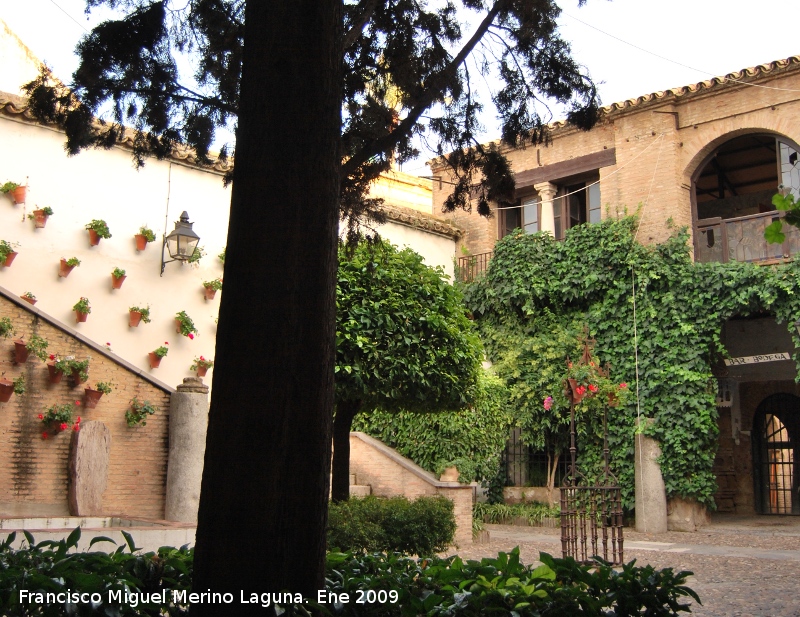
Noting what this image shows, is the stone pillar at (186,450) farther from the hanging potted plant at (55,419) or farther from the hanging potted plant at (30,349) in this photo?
the hanging potted plant at (30,349)

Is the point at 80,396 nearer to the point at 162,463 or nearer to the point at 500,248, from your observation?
the point at 162,463

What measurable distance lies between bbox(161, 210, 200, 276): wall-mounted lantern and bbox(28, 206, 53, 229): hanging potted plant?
1873 millimetres

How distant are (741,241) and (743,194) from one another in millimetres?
5044

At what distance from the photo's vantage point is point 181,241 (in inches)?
521

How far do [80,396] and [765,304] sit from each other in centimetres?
1175

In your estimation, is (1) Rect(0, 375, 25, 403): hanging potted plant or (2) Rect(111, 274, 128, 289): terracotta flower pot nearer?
(1) Rect(0, 375, 25, 403): hanging potted plant

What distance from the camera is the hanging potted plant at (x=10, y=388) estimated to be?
9.33 meters

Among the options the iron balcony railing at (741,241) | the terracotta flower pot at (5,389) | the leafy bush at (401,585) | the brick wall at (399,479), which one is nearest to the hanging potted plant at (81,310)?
the terracotta flower pot at (5,389)

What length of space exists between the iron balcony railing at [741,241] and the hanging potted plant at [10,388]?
12570 mm

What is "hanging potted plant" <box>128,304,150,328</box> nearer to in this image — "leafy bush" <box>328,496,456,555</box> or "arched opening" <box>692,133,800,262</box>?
"leafy bush" <box>328,496,456,555</box>

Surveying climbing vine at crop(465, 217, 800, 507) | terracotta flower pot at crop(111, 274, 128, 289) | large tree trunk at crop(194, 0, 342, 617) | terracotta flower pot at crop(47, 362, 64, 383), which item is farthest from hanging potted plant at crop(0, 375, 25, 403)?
climbing vine at crop(465, 217, 800, 507)

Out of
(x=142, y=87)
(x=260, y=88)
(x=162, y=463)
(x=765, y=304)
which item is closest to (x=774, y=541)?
(x=765, y=304)

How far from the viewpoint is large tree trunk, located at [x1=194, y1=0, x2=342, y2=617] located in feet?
9.74

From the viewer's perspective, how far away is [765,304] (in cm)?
1542
